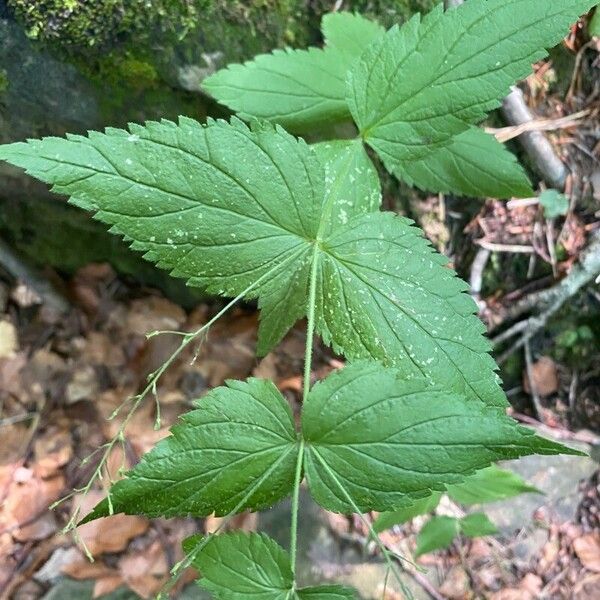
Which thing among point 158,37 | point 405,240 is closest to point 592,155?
point 405,240

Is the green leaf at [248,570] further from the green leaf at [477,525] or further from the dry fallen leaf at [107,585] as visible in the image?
the dry fallen leaf at [107,585]

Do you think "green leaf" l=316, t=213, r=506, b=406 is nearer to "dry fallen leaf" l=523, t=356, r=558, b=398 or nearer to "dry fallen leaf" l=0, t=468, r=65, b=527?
"dry fallen leaf" l=523, t=356, r=558, b=398

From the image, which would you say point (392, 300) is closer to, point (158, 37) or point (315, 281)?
point (315, 281)

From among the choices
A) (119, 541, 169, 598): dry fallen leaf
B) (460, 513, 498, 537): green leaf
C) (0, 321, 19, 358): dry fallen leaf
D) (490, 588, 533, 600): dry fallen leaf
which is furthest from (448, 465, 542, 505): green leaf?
(0, 321, 19, 358): dry fallen leaf

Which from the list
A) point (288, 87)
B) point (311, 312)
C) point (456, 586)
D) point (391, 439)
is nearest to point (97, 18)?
point (288, 87)

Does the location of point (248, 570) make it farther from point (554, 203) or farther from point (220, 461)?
point (554, 203)

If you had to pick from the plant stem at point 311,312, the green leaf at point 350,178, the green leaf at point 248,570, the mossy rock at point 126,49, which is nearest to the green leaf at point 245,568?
the green leaf at point 248,570
